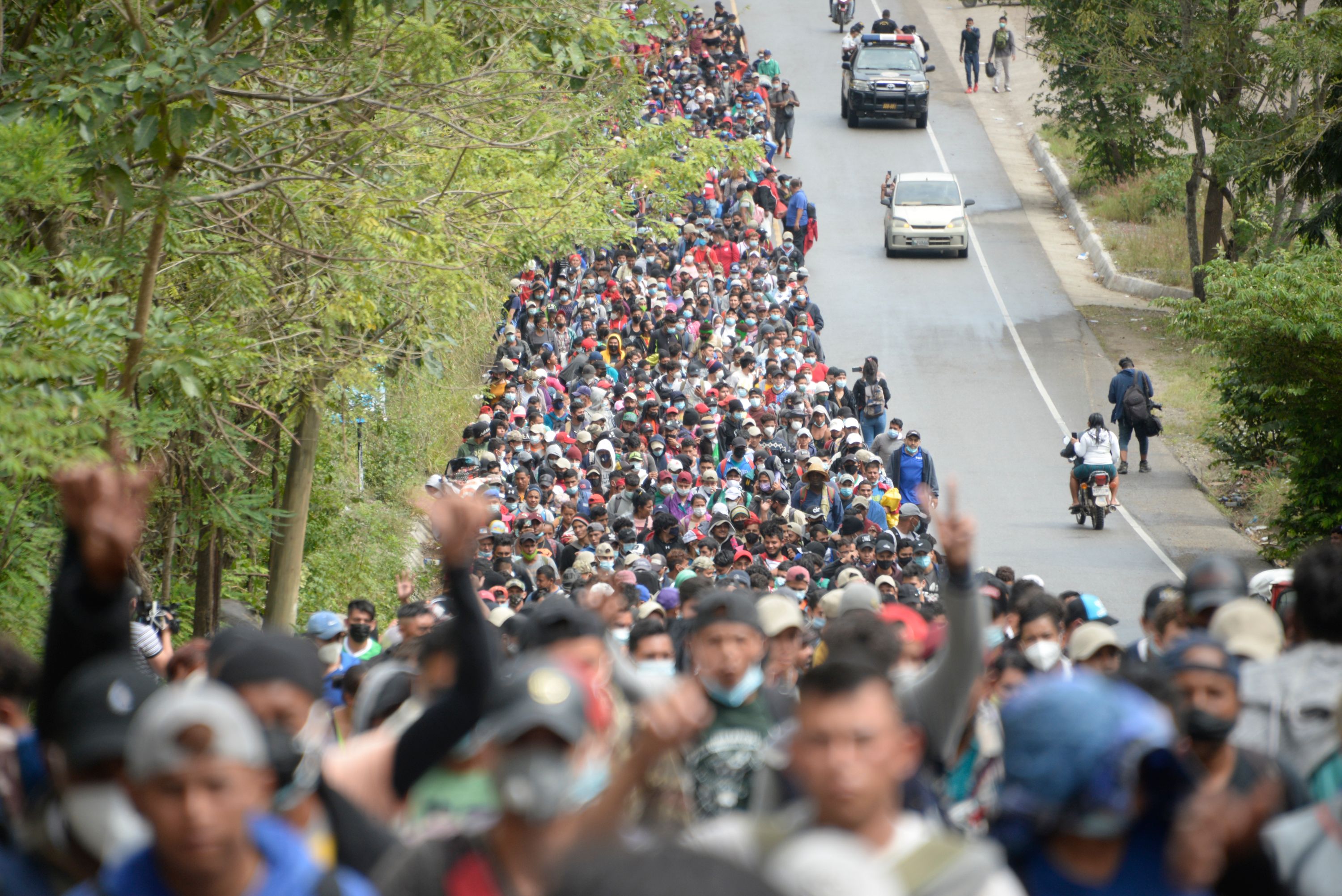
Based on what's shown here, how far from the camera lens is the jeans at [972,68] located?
46656mm

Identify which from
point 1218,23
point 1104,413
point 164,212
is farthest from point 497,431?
point 1218,23

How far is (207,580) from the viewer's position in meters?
15.9

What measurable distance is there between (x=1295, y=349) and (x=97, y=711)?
1607 centimetres

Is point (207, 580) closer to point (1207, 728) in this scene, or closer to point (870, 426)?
point (870, 426)

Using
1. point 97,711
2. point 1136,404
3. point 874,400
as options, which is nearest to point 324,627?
point 97,711

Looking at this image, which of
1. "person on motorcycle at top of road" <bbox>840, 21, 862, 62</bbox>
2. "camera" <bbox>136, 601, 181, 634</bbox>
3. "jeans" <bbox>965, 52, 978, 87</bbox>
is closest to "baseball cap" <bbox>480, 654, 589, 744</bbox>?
"camera" <bbox>136, 601, 181, 634</bbox>

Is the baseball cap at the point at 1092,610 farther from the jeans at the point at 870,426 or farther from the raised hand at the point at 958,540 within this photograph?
the jeans at the point at 870,426

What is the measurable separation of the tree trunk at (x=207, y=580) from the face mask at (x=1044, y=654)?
33.9ft

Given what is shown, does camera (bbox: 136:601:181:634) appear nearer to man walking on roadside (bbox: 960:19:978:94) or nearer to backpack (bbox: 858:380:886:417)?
backpack (bbox: 858:380:886:417)

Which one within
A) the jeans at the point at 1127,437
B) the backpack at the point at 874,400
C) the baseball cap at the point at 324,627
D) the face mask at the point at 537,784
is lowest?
the jeans at the point at 1127,437

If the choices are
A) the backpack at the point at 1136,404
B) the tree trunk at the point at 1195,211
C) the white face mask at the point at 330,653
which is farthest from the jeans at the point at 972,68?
the white face mask at the point at 330,653

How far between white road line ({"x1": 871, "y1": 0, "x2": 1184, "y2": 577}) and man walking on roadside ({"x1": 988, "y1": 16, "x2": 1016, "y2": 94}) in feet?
12.8

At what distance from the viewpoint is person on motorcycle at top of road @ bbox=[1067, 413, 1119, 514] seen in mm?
20078

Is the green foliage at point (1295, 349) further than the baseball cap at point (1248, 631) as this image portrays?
Yes
